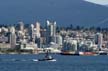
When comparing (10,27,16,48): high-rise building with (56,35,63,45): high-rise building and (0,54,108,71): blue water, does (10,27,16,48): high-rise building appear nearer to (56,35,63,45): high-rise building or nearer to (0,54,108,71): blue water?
(56,35,63,45): high-rise building

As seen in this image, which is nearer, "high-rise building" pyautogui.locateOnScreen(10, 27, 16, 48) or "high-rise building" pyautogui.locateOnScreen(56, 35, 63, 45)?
"high-rise building" pyautogui.locateOnScreen(10, 27, 16, 48)

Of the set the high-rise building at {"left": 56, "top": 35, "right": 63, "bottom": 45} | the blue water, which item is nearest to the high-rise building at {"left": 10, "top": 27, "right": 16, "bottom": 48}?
the high-rise building at {"left": 56, "top": 35, "right": 63, "bottom": 45}

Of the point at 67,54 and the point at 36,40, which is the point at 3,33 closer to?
the point at 36,40

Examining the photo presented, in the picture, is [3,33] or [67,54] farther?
[3,33]

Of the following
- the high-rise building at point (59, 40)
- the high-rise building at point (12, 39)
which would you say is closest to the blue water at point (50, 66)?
the high-rise building at point (12, 39)

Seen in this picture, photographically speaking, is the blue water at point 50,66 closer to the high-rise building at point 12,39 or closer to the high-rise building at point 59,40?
the high-rise building at point 12,39

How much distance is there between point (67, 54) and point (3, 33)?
42.4 m

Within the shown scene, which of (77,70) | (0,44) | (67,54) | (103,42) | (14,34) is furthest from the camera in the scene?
(103,42)

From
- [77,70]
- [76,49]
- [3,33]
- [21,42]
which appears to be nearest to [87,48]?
[76,49]

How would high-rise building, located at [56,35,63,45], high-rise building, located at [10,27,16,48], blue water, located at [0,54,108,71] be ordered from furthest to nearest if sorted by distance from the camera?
high-rise building, located at [56,35,63,45], high-rise building, located at [10,27,16,48], blue water, located at [0,54,108,71]

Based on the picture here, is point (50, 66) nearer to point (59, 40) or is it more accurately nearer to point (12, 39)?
point (12, 39)

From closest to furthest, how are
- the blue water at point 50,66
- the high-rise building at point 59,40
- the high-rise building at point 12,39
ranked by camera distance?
the blue water at point 50,66, the high-rise building at point 12,39, the high-rise building at point 59,40

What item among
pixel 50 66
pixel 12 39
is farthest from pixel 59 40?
pixel 50 66

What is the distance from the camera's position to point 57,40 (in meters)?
195
